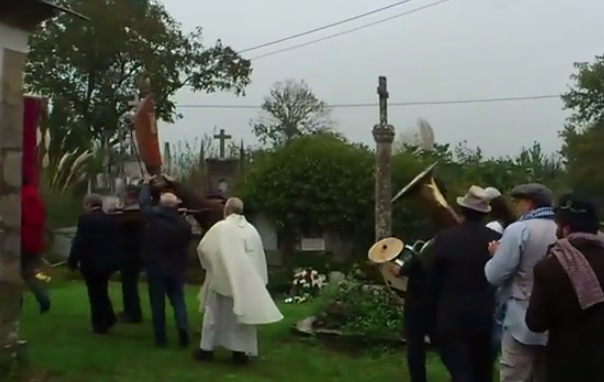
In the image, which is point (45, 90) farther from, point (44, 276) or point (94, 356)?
point (94, 356)

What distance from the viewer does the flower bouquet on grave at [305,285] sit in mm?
19594

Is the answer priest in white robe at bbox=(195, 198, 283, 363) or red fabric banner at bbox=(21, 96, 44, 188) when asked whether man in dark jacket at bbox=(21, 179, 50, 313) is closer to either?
red fabric banner at bbox=(21, 96, 44, 188)

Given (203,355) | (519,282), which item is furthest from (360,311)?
(519,282)

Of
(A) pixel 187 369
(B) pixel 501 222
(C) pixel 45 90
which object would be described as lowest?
(A) pixel 187 369

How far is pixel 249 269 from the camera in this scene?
1159 centimetres

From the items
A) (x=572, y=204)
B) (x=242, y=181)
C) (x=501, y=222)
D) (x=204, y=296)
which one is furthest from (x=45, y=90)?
(x=572, y=204)

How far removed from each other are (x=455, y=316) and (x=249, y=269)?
396 cm

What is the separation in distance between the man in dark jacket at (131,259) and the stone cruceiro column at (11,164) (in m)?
3.40

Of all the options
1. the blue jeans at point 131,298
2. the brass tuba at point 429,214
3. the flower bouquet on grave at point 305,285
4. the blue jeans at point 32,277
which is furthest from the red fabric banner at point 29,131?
the flower bouquet on grave at point 305,285

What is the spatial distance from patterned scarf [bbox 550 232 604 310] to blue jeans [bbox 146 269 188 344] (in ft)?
22.7

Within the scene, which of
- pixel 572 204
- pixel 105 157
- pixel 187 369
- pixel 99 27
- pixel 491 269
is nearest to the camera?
pixel 572 204

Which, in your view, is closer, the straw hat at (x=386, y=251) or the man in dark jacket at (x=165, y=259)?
the straw hat at (x=386, y=251)

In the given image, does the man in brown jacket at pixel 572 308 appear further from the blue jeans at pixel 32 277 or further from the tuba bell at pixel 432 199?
the blue jeans at pixel 32 277

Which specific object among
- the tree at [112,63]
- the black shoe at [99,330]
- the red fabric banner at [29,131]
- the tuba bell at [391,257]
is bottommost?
the black shoe at [99,330]
